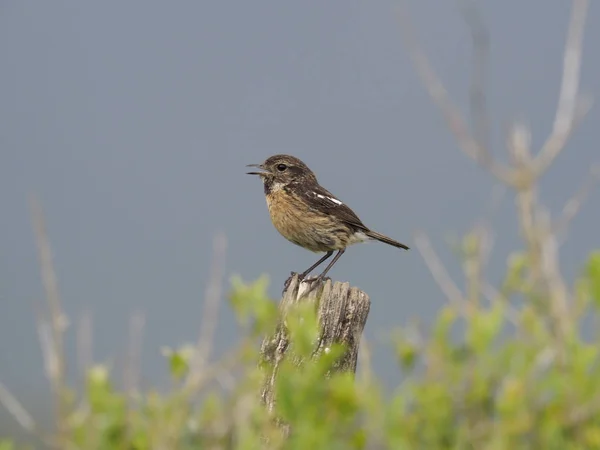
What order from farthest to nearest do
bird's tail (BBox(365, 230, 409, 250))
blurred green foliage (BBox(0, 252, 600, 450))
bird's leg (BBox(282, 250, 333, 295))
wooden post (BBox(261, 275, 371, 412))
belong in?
→ 1. bird's tail (BBox(365, 230, 409, 250))
2. bird's leg (BBox(282, 250, 333, 295))
3. wooden post (BBox(261, 275, 371, 412))
4. blurred green foliage (BBox(0, 252, 600, 450))

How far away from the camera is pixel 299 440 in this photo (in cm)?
224

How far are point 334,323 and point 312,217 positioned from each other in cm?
374

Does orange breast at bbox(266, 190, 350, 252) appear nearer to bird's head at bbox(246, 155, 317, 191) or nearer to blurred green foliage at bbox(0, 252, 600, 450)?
bird's head at bbox(246, 155, 317, 191)

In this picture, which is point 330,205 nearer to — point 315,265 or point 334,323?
point 315,265

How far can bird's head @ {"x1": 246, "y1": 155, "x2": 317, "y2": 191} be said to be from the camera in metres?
10.2

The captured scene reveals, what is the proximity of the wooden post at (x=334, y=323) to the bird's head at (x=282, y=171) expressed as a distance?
403 centimetres

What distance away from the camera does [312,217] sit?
31.6ft

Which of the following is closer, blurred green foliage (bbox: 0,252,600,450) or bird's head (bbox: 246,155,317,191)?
blurred green foliage (bbox: 0,252,600,450)

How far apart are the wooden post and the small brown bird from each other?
3.08m

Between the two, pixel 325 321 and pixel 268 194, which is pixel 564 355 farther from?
pixel 268 194

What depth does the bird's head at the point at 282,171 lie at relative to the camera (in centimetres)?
1020

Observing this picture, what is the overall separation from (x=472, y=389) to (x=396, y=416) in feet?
0.74

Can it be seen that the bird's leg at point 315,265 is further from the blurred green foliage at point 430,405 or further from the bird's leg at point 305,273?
the blurred green foliage at point 430,405

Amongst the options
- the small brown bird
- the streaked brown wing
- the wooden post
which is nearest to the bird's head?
the small brown bird
